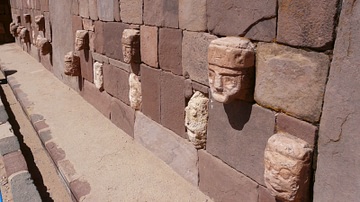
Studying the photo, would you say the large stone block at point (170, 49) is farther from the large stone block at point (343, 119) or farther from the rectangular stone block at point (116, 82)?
the large stone block at point (343, 119)

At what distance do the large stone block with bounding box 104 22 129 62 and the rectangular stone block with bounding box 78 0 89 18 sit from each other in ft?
2.84

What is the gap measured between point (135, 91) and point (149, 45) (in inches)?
28.6

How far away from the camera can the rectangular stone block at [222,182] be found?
2769mm

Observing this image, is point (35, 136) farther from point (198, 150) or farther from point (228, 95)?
point (228, 95)

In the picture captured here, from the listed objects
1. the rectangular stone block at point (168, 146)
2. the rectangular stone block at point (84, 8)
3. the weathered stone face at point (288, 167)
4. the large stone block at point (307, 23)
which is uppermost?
the rectangular stone block at point (84, 8)

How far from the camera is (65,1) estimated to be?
6797mm

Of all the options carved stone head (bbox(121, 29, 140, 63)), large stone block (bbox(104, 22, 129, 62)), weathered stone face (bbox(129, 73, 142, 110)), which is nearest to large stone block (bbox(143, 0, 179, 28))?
carved stone head (bbox(121, 29, 140, 63))

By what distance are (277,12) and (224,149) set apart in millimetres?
1271

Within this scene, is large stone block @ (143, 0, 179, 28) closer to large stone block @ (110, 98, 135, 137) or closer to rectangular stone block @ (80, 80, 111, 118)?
large stone block @ (110, 98, 135, 137)

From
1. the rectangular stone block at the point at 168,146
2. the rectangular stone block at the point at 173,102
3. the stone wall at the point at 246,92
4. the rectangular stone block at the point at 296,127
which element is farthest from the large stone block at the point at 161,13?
the rectangular stone block at the point at 296,127

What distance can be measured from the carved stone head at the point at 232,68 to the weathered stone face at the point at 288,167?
0.44 meters

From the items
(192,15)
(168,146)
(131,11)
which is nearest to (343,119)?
(192,15)

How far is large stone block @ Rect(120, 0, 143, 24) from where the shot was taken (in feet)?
13.4

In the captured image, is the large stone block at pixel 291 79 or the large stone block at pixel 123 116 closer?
the large stone block at pixel 291 79
